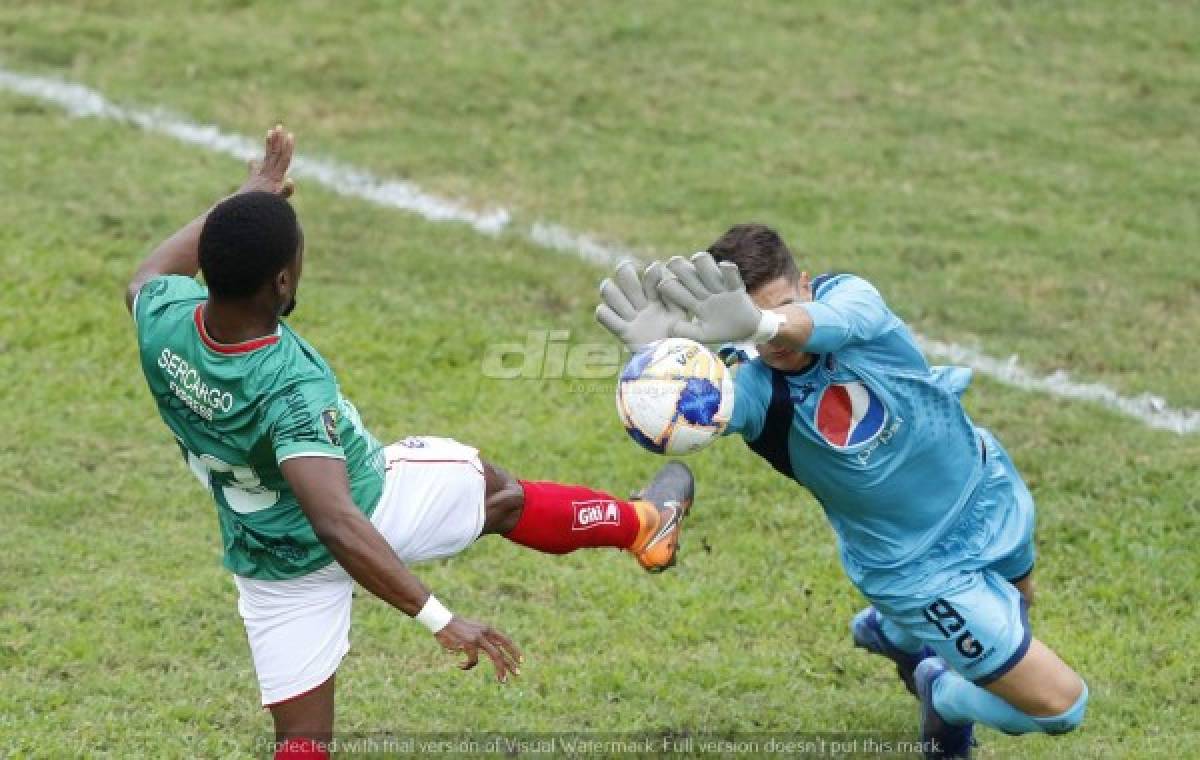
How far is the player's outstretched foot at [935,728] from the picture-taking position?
6698 millimetres

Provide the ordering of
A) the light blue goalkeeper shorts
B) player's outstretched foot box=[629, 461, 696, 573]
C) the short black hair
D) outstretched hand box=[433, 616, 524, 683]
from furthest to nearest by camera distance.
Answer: player's outstretched foot box=[629, 461, 696, 573] < the light blue goalkeeper shorts < the short black hair < outstretched hand box=[433, 616, 524, 683]

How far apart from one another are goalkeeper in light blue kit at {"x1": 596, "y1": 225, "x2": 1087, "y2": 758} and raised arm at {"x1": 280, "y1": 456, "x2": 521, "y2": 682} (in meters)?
1.09

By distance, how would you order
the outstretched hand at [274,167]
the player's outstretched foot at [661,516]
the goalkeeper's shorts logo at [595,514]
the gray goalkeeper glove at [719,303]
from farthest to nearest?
the player's outstretched foot at [661,516] → the goalkeeper's shorts logo at [595,514] → the outstretched hand at [274,167] → the gray goalkeeper glove at [719,303]

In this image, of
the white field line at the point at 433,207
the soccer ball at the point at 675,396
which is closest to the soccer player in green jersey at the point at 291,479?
the soccer ball at the point at 675,396

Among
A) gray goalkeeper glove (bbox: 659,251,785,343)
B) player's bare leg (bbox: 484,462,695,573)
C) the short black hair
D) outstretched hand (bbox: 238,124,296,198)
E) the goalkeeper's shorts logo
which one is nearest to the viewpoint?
the short black hair

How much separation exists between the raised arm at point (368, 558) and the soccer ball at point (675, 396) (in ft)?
2.95

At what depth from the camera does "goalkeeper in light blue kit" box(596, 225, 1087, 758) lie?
6.04m

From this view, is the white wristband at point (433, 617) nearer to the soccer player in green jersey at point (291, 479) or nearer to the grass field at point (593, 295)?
the soccer player in green jersey at point (291, 479)

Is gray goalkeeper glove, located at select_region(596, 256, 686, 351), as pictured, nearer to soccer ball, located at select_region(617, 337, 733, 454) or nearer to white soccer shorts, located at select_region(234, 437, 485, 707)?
soccer ball, located at select_region(617, 337, 733, 454)

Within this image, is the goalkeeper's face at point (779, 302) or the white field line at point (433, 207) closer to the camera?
the goalkeeper's face at point (779, 302)

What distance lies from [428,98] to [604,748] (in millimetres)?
7739

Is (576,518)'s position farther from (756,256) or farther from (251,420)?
(251,420)

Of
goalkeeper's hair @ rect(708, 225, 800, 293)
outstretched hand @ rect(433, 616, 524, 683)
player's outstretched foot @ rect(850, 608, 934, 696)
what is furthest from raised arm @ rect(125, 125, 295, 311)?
player's outstretched foot @ rect(850, 608, 934, 696)

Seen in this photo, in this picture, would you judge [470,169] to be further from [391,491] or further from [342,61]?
[391,491]
